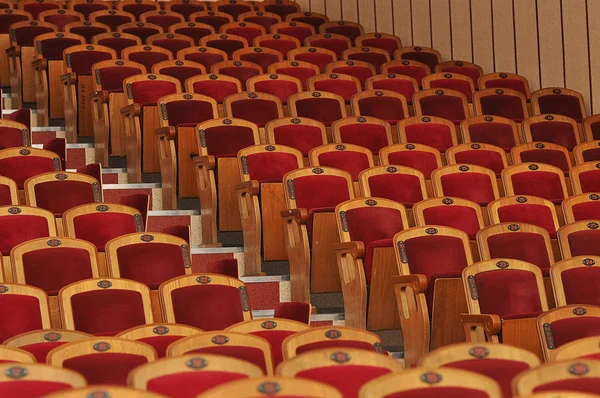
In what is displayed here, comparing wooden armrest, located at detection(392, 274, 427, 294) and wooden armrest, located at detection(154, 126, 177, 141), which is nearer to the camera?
wooden armrest, located at detection(392, 274, 427, 294)

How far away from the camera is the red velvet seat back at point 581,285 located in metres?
1.35

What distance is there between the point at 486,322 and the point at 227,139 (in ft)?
2.30

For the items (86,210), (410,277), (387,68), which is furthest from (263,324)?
(387,68)

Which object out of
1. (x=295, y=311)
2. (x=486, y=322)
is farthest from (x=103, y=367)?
(x=486, y=322)

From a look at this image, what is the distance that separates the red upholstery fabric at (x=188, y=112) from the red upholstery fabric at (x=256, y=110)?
0.17 feet

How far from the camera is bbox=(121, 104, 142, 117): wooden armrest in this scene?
75.4 inches

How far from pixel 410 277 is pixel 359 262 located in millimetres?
104

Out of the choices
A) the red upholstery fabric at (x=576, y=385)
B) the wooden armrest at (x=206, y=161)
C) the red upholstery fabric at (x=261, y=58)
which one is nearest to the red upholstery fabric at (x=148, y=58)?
the red upholstery fabric at (x=261, y=58)

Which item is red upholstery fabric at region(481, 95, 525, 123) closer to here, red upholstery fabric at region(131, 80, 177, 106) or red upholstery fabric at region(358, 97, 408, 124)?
red upholstery fabric at region(358, 97, 408, 124)

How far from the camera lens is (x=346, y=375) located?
979 mm

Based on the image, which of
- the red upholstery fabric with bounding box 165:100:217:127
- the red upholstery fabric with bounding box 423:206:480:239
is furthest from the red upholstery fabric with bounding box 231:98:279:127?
the red upholstery fabric with bounding box 423:206:480:239

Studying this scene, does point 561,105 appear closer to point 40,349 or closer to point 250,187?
point 250,187

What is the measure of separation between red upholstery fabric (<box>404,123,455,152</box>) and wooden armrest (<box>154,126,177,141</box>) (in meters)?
0.42

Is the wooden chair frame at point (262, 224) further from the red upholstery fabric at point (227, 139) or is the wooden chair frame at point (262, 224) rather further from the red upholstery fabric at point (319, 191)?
the red upholstery fabric at point (227, 139)
